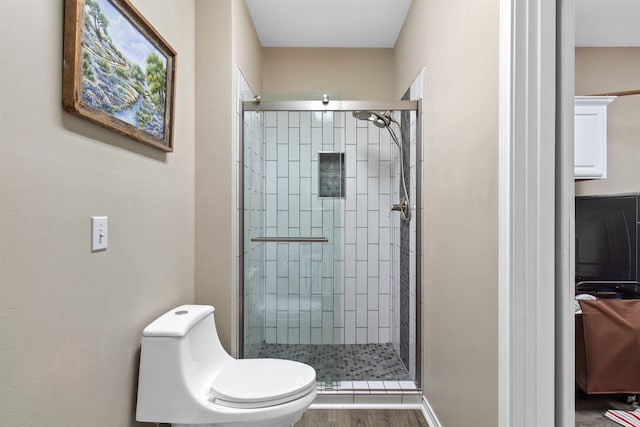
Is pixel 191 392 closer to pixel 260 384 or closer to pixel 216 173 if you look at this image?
pixel 260 384

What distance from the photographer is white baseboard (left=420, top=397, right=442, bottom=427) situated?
6.08 feet

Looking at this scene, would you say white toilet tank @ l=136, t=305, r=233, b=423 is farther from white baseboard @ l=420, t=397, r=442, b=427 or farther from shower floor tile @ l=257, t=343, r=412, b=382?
white baseboard @ l=420, t=397, r=442, b=427

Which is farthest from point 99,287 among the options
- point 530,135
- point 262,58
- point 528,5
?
point 262,58

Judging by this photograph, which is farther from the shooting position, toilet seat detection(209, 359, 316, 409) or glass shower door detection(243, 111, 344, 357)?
glass shower door detection(243, 111, 344, 357)

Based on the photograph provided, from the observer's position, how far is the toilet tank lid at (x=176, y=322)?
4.44 feet

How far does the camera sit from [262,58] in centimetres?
315

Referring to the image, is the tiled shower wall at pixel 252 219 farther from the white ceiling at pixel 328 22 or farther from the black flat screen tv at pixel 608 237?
the black flat screen tv at pixel 608 237

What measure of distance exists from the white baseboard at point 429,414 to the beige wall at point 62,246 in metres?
1.46

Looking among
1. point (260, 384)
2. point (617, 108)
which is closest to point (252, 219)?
point (260, 384)

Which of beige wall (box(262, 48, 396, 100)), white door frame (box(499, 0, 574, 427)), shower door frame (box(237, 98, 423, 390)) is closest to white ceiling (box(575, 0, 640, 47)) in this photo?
shower door frame (box(237, 98, 423, 390))

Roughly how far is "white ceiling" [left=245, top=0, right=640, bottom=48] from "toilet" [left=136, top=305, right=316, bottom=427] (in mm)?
2202

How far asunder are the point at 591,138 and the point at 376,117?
1.50 m

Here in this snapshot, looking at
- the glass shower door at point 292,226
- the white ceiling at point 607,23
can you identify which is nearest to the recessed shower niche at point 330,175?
the glass shower door at point 292,226

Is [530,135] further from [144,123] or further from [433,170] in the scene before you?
[144,123]
